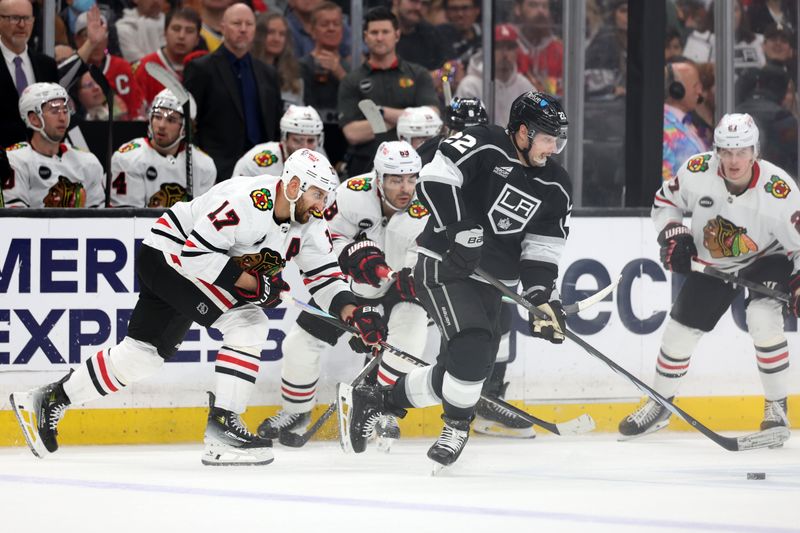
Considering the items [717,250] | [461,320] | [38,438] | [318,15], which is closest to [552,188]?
[461,320]

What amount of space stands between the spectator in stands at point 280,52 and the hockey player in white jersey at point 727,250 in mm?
2041

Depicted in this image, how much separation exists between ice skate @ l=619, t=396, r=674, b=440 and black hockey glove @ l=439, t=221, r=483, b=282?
4.62 feet

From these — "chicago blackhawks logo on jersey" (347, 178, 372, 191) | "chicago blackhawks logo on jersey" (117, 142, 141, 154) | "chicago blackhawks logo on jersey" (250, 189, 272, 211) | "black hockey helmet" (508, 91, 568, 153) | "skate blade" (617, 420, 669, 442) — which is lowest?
"skate blade" (617, 420, 669, 442)

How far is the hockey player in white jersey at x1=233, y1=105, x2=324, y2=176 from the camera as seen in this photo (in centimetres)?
589

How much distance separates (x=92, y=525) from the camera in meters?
3.38

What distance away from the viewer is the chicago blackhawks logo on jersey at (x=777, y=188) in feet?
17.3

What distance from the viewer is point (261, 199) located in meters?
4.38

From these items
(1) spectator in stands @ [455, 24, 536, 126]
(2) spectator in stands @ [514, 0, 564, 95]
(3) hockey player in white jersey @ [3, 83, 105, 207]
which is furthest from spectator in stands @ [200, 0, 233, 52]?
(2) spectator in stands @ [514, 0, 564, 95]

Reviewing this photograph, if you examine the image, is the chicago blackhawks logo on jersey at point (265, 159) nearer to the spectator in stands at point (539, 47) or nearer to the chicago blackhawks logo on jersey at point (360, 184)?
the chicago blackhawks logo on jersey at point (360, 184)

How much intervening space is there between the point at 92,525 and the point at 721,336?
320 centimetres

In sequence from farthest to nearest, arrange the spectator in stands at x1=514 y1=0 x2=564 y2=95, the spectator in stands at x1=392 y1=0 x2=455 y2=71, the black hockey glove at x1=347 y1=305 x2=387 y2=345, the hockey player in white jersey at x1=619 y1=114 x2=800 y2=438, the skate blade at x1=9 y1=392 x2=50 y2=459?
the spectator in stands at x1=514 y1=0 x2=564 y2=95
the spectator in stands at x1=392 y1=0 x2=455 y2=71
the hockey player in white jersey at x1=619 y1=114 x2=800 y2=438
the skate blade at x1=9 y1=392 x2=50 y2=459
the black hockey glove at x1=347 y1=305 x2=387 y2=345

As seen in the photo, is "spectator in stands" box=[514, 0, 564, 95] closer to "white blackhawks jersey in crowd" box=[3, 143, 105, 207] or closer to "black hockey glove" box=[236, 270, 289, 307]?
"white blackhawks jersey in crowd" box=[3, 143, 105, 207]

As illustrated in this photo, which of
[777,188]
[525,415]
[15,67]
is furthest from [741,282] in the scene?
[15,67]

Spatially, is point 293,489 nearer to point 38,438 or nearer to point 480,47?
point 38,438
